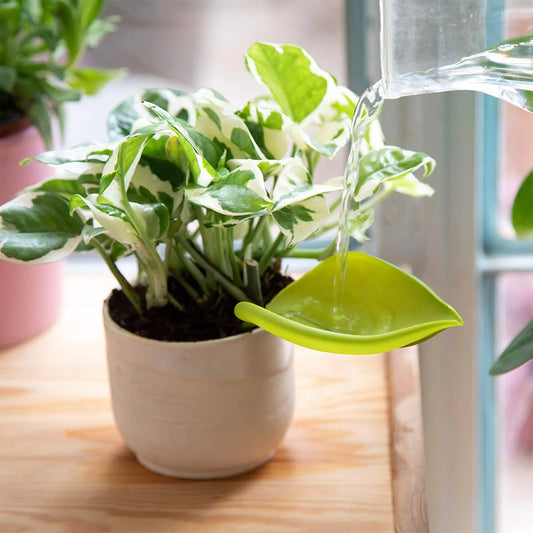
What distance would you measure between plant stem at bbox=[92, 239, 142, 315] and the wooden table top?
5.7 inches

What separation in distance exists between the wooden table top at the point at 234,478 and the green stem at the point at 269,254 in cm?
17

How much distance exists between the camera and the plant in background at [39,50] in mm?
771

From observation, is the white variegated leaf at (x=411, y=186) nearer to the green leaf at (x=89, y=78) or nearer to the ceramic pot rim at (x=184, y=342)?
the ceramic pot rim at (x=184, y=342)

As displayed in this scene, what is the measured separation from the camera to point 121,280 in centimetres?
58

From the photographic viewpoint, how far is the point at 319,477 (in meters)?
0.63

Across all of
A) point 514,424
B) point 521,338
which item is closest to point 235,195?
point 521,338

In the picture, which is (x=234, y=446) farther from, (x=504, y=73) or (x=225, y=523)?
(x=504, y=73)

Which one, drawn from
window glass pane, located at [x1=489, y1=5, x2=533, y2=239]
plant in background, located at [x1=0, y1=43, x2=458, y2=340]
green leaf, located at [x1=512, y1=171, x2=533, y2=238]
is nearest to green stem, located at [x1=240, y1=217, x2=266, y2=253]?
plant in background, located at [x1=0, y1=43, x2=458, y2=340]

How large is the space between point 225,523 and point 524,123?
602 millimetres

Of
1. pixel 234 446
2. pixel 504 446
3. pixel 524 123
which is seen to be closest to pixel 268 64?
pixel 234 446

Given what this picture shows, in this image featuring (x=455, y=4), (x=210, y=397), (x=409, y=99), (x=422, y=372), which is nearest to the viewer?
(x=455, y=4)

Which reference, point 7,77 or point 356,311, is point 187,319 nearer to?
point 356,311

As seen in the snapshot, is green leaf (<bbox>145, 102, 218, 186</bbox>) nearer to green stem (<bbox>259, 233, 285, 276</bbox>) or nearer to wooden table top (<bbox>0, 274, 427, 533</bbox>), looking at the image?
green stem (<bbox>259, 233, 285, 276</bbox>)

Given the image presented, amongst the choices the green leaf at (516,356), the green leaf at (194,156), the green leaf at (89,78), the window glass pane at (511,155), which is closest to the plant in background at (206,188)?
Answer: the green leaf at (194,156)
